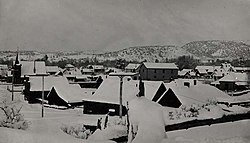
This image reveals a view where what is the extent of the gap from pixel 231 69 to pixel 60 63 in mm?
1522

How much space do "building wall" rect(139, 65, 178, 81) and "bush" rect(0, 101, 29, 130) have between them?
3.42 feet

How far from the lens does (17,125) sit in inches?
97.0

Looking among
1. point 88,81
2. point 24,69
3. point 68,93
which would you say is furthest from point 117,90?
point 24,69

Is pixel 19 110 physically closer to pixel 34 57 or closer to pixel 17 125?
pixel 17 125

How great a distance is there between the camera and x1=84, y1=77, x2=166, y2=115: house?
257 cm

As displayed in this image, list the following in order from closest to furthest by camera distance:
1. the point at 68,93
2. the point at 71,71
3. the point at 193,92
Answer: the point at 193,92 < the point at 68,93 < the point at 71,71

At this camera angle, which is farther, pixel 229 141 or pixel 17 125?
pixel 17 125

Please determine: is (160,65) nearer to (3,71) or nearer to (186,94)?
(186,94)

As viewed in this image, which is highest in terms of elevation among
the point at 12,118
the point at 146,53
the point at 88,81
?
the point at 146,53

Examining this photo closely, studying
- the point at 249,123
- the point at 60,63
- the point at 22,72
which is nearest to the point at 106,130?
the point at 60,63

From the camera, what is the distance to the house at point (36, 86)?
2.72 meters

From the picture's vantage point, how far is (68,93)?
9.68 ft

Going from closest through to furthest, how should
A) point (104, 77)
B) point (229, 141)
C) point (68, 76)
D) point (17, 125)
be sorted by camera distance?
point (229, 141), point (17, 125), point (104, 77), point (68, 76)

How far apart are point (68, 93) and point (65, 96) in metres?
0.05
